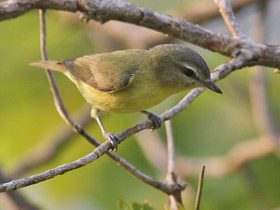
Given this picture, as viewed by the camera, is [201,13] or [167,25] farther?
[201,13]

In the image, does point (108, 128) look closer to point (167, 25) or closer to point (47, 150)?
point (47, 150)

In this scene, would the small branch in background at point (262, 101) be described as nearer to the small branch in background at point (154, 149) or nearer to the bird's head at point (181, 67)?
the small branch in background at point (154, 149)

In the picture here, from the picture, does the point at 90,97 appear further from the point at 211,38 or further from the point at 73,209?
the point at 73,209

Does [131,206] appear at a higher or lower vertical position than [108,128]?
lower

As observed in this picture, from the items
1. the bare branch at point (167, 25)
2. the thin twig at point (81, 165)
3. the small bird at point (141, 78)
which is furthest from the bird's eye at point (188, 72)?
the thin twig at point (81, 165)

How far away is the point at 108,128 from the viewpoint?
202 inches

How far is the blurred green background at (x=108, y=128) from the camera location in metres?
4.81

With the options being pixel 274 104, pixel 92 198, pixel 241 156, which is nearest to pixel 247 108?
pixel 274 104

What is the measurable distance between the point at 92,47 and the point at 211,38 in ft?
11.6

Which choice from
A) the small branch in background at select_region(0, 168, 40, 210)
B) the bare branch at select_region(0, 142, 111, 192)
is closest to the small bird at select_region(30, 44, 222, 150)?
the small branch in background at select_region(0, 168, 40, 210)

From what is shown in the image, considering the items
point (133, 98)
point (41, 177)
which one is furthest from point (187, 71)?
point (41, 177)

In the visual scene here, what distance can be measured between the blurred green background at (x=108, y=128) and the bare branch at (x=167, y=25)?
1575 mm

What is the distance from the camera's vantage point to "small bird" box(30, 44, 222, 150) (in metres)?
3.53

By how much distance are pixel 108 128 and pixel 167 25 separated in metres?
2.08
